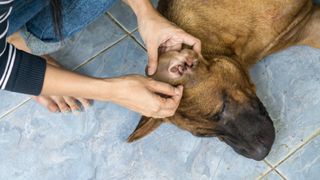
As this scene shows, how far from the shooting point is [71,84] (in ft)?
5.12

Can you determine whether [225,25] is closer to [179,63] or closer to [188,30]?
[188,30]

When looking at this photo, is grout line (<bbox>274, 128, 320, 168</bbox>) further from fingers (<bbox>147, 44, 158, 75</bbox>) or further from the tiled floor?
fingers (<bbox>147, 44, 158, 75</bbox>)

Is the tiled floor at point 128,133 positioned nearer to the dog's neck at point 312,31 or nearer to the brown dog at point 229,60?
the dog's neck at point 312,31

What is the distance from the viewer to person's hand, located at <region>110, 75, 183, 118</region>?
155 cm

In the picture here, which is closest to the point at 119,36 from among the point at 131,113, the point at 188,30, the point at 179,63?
the point at 131,113

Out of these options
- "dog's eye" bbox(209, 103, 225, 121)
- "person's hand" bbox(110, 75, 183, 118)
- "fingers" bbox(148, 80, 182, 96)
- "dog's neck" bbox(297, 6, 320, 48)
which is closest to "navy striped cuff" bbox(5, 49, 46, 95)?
"person's hand" bbox(110, 75, 183, 118)

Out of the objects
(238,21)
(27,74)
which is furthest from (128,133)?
(27,74)

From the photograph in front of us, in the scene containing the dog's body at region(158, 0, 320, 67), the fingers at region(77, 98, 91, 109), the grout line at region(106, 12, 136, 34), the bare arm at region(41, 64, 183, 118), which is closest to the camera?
the bare arm at region(41, 64, 183, 118)

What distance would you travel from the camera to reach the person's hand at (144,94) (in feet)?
5.07

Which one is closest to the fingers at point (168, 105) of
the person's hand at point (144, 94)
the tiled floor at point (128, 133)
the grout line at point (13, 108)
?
the person's hand at point (144, 94)

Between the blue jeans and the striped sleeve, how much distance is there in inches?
16.8

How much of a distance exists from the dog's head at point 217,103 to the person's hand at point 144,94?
0.13 m

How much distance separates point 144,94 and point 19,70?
37 cm

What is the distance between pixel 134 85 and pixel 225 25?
1.96 feet
